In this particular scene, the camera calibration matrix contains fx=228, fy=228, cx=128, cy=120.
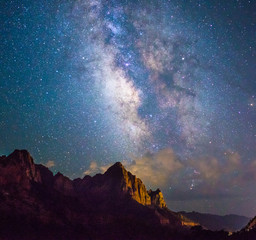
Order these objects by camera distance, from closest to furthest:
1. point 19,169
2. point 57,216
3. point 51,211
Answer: point 51,211
point 57,216
point 19,169

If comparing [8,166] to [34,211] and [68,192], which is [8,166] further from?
[68,192]

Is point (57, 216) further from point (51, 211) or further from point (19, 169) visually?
point (19, 169)

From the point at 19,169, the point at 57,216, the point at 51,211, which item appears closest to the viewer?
the point at 51,211

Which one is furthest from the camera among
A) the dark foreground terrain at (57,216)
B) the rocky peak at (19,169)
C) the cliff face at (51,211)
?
the rocky peak at (19,169)

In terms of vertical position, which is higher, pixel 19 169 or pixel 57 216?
pixel 19 169

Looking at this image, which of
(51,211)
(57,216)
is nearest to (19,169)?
(51,211)

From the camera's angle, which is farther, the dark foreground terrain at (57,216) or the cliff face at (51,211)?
the cliff face at (51,211)

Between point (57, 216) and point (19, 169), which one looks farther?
point (19, 169)

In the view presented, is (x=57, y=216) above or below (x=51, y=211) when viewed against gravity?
below

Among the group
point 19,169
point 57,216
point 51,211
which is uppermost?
point 19,169

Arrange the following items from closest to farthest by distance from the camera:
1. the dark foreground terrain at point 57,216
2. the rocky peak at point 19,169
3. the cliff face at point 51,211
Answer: the dark foreground terrain at point 57,216, the cliff face at point 51,211, the rocky peak at point 19,169

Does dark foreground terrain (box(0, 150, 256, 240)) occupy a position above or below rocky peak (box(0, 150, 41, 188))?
below

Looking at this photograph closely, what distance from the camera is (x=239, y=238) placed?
273ft

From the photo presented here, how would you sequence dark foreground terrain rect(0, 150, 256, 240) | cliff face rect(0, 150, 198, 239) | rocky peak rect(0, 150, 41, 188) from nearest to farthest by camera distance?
dark foreground terrain rect(0, 150, 256, 240), cliff face rect(0, 150, 198, 239), rocky peak rect(0, 150, 41, 188)
